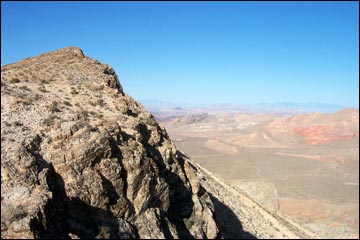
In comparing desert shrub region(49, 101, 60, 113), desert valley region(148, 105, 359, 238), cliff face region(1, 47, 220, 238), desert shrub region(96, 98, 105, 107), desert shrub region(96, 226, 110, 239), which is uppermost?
desert shrub region(96, 98, 105, 107)

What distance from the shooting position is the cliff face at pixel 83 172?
8367mm

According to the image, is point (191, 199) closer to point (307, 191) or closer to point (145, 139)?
point (145, 139)

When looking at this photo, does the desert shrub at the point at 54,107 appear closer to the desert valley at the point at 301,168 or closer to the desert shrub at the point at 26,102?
the desert shrub at the point at 26,102

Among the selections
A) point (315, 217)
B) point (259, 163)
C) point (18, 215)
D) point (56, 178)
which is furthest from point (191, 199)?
point (259, 163)

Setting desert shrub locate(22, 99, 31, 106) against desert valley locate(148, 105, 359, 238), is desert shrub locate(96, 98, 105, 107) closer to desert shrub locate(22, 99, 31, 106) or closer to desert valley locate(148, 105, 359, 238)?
desert shrub locate(22, 99, 31, 106)

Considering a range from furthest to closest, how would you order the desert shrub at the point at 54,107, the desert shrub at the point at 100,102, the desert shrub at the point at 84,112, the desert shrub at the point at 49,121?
A: the desert shrub at the point at 100,102 → the desert shrub at the point at 84,112 → the desert shrub at the point at 54,107 → the desert shrub at the point at 49,121

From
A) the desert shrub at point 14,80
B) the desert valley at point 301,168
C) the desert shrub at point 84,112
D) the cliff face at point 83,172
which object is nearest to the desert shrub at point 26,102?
the cliff face at point 83,172

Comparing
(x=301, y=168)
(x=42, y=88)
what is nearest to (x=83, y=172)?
(x=42, y=88)

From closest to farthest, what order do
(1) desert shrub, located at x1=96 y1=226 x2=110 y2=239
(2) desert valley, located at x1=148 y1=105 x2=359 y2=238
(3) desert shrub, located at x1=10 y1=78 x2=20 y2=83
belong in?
(1) desert shrub, located at x1=96 y1=226 x2=110 y2=239, (3) desert shrub, located at x1=10 y1=78 x2=20 y2=83, (2) desert valley, located at x1=148 y1=105 x2=359 y2=238

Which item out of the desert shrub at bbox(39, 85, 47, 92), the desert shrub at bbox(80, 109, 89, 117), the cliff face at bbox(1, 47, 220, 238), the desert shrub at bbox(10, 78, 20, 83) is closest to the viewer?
the cliff face at bbox(1, 47, 220, 238)

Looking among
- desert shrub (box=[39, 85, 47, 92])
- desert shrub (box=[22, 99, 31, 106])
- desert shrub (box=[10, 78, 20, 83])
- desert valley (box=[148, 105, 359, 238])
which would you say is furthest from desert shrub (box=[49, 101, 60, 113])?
desert valley (box=[148, 105, 359, 238])

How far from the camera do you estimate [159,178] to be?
13023 mm

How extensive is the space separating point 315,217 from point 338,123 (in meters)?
67.7

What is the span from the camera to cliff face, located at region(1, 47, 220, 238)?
8367 mm
